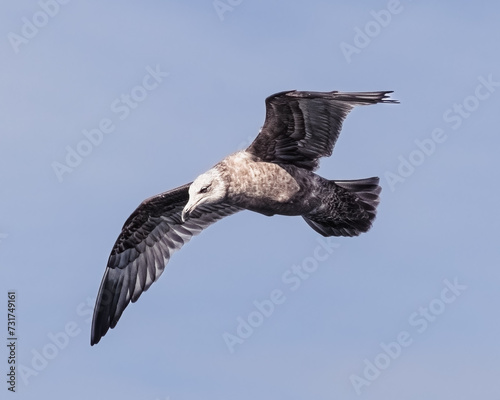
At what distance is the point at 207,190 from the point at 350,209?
274cm

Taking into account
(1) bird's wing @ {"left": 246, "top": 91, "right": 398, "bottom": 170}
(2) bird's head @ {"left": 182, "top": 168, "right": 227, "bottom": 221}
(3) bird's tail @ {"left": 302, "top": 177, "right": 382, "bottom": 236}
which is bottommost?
(3) bird's tail @ {"left": 302, "top": 177, "right": 382, "bottom": 236}

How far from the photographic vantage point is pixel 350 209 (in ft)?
58.7

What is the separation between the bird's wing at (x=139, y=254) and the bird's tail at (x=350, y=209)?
2.06 metres

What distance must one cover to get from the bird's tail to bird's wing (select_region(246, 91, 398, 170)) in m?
0.82

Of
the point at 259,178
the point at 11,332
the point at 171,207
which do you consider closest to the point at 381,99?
the point at 259,178

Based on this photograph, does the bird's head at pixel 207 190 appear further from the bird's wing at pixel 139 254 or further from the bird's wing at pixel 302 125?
the bird's wing at pixel 139 254

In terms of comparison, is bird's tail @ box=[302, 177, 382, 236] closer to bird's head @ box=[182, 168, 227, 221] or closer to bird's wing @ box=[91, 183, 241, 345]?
bird's head @ box=[182, 168, 227, 221]

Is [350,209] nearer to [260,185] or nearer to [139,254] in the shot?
[260,185]

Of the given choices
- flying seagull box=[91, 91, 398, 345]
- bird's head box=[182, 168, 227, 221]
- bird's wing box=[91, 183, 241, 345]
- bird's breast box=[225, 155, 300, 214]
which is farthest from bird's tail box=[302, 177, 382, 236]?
bird's wing box=[91, 183, 241, 345]

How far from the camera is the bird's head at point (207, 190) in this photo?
16.4 meters

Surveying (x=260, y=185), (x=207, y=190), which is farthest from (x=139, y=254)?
(x=260, y=185)

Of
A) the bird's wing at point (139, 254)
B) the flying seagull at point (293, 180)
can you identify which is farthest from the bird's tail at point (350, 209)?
the bird's wing at point (139, 254)

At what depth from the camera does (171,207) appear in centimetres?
1923

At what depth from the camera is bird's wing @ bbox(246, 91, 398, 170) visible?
15891 millimetres
